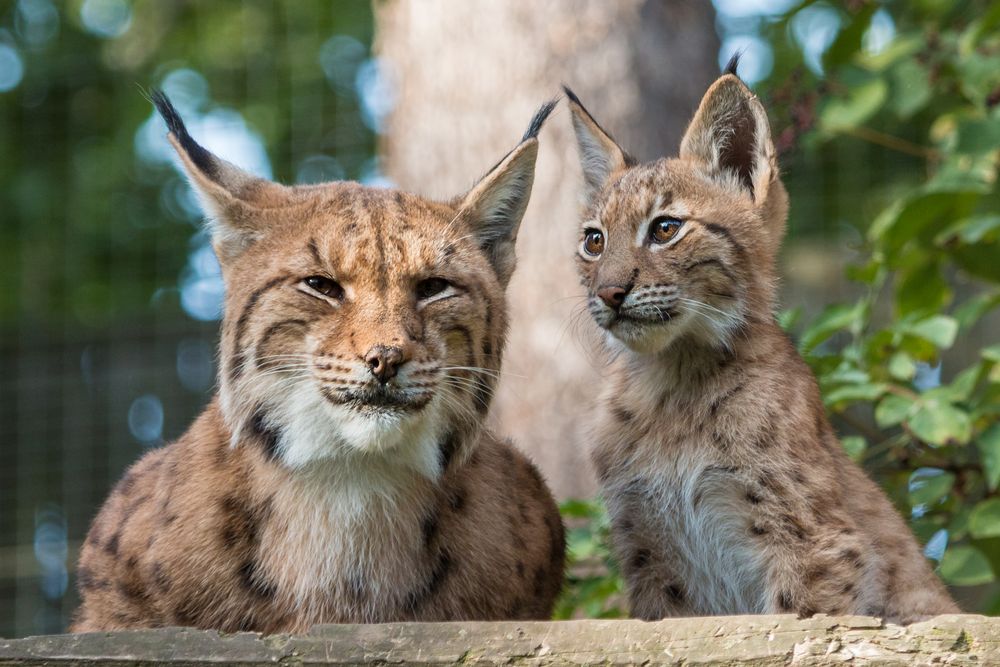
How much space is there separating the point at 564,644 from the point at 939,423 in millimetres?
2345

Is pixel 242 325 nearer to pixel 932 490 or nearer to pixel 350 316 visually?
pixel 350 316

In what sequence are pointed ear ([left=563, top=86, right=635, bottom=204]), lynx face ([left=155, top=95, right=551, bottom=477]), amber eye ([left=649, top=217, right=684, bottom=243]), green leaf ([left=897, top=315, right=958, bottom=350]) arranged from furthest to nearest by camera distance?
pointed ear ([left=563, top=86, right=635, bottom=204]) < green leaf ([left=897, top=315, right=958, bottom=350]) < amber eye ([left=649, top=217, right=684, bottom=243]) < lynx face ([left=155, top=95, right=551, bottom=477])

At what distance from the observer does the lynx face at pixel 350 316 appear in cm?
456

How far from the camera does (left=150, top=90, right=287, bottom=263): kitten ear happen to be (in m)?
4.95

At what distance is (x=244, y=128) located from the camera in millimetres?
13172

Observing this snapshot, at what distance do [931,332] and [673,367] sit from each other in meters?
1.18

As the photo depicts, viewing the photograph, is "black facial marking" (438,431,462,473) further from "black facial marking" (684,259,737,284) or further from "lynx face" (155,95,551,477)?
"black facial marking" (684,259,737,284)

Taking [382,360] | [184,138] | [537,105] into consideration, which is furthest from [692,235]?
[537,105]

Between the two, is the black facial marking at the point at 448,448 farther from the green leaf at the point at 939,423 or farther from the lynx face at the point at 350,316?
the green leaf at the point at 939,423

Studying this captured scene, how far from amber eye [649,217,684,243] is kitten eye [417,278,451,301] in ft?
3.37

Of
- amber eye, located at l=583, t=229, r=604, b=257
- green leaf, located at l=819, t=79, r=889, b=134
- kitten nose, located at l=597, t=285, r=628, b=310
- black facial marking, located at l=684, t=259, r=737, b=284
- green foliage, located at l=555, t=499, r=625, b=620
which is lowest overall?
green foliage, located at l=555, t=499, r=625, b=620

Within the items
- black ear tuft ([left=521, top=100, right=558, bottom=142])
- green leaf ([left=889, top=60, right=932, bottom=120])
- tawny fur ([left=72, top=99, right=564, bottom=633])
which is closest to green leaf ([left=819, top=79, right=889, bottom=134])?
green leaf ([left=889, top=60, right=932, bottom=120])

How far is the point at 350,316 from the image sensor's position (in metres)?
4.66

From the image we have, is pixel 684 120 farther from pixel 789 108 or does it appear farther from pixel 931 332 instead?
pixel 931 332
